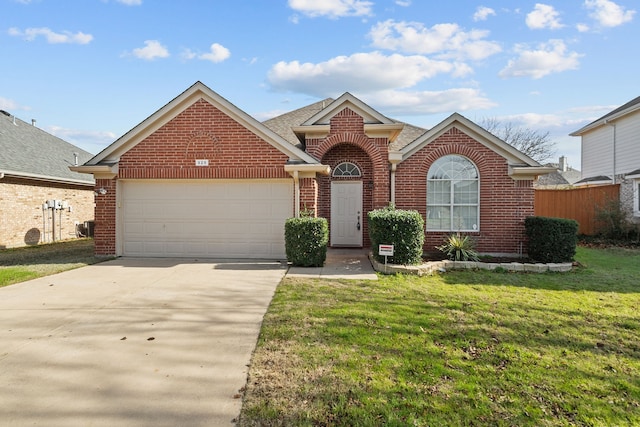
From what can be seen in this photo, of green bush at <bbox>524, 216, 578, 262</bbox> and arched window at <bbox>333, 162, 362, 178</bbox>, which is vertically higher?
arched window at <bbox>333, 162, 362, 178</bbox>

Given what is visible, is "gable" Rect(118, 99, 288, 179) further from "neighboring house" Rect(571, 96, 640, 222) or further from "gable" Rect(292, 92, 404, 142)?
"neighboring house" Rect(571, 96, 640, 222)

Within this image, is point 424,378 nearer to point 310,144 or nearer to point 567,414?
point 567,414

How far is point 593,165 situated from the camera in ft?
66.3

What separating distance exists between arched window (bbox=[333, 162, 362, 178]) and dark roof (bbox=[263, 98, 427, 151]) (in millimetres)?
1803

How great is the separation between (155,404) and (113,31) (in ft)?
37.1

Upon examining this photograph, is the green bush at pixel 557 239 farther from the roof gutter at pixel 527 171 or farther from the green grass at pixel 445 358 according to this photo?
the green grass at pixel 445 358

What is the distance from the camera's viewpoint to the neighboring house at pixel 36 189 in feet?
43.3

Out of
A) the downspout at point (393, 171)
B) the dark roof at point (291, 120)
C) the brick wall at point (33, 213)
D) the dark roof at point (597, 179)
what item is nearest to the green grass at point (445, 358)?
the downspout at point (393, 171)

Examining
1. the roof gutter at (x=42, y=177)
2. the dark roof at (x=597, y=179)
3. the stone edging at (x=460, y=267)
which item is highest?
the dark roof at (x=597, y=179)

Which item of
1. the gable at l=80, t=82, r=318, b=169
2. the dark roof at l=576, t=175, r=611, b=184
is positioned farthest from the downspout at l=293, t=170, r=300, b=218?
the dark roof at l=576, t=175, r=611, b=184

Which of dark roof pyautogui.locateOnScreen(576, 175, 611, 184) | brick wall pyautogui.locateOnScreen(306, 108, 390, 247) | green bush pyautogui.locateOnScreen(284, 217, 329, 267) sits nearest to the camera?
green bush pyautogui.locateOnScreen(284, 217, 329, 267)

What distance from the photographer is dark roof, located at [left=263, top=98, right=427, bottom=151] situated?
1396 cm

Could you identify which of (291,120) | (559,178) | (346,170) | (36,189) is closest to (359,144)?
(346,170)

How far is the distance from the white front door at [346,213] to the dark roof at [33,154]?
431 inches
